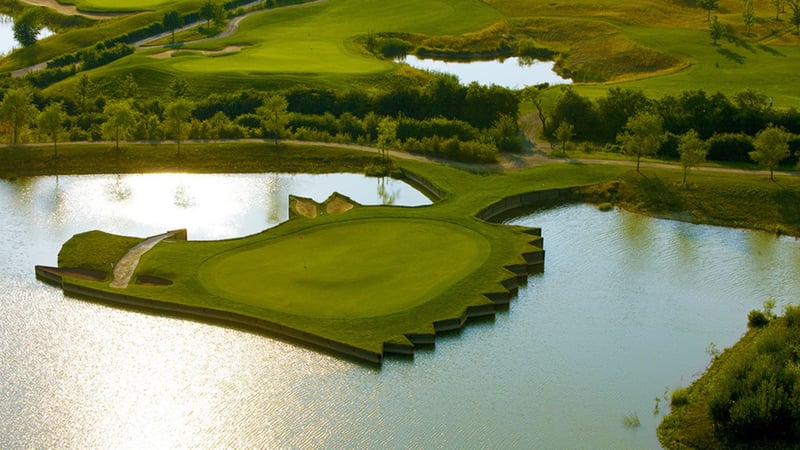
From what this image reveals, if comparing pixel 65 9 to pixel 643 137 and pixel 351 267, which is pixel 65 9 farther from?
pixel 351 267

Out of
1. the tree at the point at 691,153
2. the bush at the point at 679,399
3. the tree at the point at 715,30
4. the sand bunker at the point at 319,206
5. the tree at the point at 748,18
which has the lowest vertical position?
the bush at the point at 679,399

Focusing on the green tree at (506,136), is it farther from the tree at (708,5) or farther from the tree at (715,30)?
the tree at (708,5)

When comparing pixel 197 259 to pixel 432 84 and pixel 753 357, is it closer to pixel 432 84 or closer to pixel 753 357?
pixel 753 357

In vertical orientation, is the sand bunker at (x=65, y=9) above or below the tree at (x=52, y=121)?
above

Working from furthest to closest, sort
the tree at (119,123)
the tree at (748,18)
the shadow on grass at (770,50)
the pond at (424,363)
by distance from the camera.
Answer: the tree at (748,18)
the shadow on grass at (770,50)
the tree at (119,123)
the pond at (424,363)

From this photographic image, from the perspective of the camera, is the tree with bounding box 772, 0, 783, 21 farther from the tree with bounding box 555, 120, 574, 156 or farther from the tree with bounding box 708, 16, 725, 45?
the tree with bounding box 555, 120, 574, 156

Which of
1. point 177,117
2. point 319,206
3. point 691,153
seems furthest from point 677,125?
point 177,117

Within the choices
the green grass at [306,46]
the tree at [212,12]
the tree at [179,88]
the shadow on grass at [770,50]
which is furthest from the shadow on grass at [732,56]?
the tree at [212,12]

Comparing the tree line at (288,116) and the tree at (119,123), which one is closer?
the tree at (119,123)
